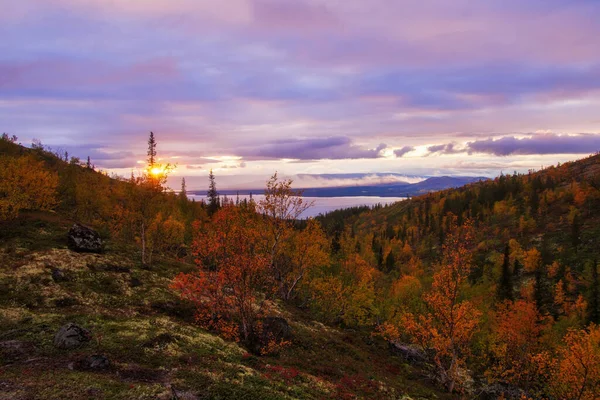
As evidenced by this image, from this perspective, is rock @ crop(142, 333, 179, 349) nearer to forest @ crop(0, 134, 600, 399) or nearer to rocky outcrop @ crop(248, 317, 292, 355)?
forest @ crop(0, 134, 600, 399)

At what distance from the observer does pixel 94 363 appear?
18531mm

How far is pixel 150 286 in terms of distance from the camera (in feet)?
119

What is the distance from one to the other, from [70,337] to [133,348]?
12.7ft

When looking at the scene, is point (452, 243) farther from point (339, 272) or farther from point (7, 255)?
point (7, 255)

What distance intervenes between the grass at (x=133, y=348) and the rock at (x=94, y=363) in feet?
1.25

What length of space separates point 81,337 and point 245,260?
40.5 feet

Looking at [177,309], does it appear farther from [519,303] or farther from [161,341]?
[519,303]

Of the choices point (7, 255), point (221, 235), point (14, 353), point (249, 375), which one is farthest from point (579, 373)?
point (7, 255)

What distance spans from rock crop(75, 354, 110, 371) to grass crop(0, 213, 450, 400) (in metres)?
0.38

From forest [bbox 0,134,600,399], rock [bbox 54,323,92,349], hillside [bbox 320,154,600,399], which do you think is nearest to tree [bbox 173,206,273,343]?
forest [bbox 0,134,600,399]

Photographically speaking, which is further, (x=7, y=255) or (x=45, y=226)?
(x=45, y=226)

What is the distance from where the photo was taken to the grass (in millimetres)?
17125

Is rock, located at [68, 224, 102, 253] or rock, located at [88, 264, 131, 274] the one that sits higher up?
rock, located at [68, 224, 102, 253]

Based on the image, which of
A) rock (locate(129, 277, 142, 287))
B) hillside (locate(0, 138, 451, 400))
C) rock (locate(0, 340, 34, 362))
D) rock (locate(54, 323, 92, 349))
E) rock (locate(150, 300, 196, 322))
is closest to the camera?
hillside (locate(0, 138, 451, 400))
